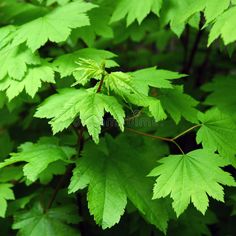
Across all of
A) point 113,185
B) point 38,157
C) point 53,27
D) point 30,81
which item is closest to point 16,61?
point 30,81

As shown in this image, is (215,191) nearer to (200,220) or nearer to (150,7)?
(200,220)

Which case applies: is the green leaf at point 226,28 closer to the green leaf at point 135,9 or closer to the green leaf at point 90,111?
the green leaf at point 90,111

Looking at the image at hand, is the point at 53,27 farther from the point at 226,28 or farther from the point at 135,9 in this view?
the point at 226,28

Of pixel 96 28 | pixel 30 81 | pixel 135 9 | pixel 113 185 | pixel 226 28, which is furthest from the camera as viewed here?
pixel 96 28

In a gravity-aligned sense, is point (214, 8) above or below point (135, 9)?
above

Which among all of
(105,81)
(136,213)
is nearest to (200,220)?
(136,213)

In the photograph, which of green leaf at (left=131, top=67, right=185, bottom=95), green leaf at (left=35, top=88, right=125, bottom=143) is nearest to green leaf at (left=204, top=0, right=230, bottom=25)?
green leaf at (left=131, top=67, right=185, bottom=95)
